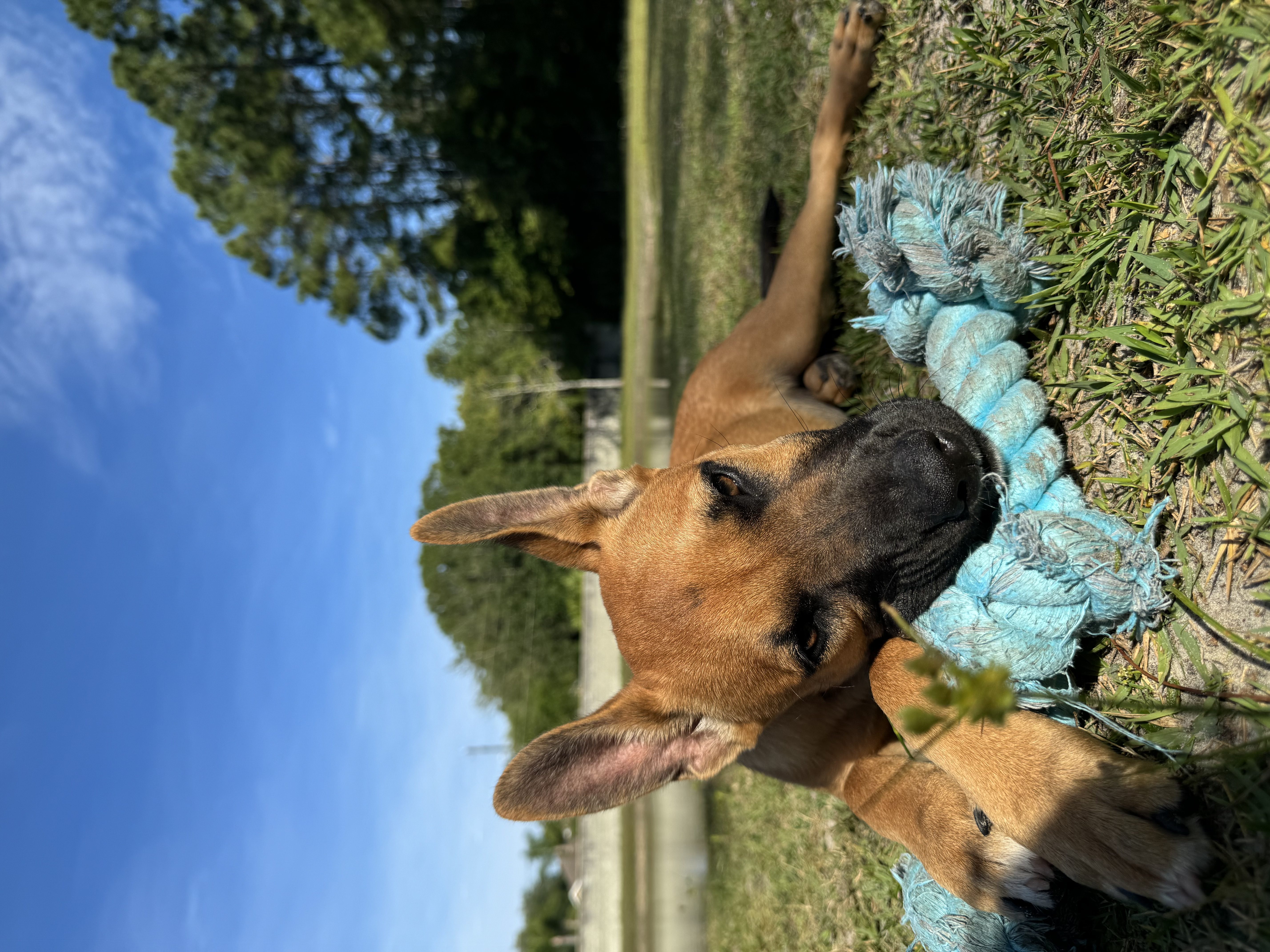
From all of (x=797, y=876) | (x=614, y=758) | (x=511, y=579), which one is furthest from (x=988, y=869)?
(x=511, y=579)

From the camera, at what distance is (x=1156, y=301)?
230 cm

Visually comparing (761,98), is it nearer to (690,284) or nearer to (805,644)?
(690,284)

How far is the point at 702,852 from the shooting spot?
9.47m

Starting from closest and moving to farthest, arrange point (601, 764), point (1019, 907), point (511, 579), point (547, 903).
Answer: point (1019, 907) → point (601, 764) → point (511, 579) → point (547, 903)

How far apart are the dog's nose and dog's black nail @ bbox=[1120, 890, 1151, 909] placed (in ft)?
4.00

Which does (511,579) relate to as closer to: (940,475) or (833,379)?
(833,379)

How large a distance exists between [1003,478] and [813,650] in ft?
3.16

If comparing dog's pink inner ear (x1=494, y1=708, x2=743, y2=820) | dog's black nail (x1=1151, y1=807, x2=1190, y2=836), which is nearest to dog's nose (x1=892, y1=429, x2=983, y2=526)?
dog's black nail (x1=1151, y1=807, x2=1190, y2=836)

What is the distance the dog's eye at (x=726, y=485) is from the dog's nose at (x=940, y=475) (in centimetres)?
66

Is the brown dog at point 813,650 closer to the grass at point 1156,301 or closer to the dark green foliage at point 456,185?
the grass at point 1156,301

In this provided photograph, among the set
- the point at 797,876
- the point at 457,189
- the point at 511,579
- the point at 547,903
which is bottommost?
the point at 547,903

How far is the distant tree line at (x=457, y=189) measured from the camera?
21.6 metres

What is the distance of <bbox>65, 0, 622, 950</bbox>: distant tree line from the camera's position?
2158cm

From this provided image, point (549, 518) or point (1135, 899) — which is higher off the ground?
point (549, 518)
